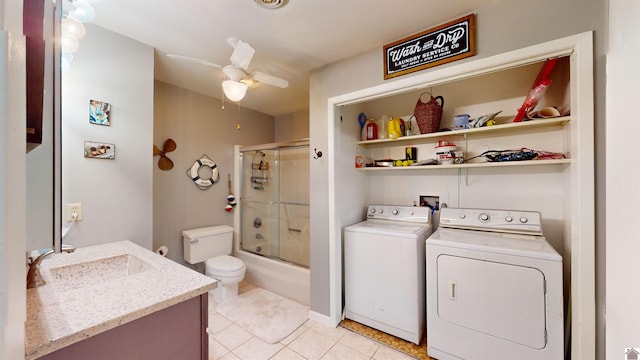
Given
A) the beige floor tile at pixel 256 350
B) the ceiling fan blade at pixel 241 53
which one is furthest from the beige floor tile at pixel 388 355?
the ceiling fan blade at pixel 241 53

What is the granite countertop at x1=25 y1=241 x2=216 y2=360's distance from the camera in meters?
0.76

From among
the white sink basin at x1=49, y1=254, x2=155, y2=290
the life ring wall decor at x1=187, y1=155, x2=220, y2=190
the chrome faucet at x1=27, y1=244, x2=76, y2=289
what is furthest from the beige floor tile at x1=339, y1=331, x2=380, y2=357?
the life ring wall decor at x1=187, y1=155, x2=220, y2=190

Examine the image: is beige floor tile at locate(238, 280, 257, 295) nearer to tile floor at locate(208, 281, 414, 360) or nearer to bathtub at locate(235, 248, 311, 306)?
bathtub at locate(235, 248, 311, 306)

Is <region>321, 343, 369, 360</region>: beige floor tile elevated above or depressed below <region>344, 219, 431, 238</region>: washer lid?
below

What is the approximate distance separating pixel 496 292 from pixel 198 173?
3.05 meters

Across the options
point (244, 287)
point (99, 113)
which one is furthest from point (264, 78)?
point (244, 287)

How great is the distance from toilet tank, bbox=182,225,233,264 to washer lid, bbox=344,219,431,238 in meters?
1.61

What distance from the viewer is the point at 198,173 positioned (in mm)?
2934

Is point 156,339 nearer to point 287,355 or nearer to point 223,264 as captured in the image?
point 287,355

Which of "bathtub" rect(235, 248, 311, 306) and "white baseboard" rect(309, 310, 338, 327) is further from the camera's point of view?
"bathtub" rect(235, 248, 311, 306)

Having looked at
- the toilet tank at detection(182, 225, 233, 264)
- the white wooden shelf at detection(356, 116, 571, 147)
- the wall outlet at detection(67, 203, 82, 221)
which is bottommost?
the toilet tank at detection(182, 225, 233, 264)

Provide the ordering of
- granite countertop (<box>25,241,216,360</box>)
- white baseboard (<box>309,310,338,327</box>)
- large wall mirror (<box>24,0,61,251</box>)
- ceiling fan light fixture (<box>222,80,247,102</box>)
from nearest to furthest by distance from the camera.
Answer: large wall mirror (<box>24,0,61,251</box>), granite countertop (<box>25,241,216,360</box>), ceiling fan light fixture (<box>222,80,247,102</box>), white baseboard (<box>309,310,338,327</box>)

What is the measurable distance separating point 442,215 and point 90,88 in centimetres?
289

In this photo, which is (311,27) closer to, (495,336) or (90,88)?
(90,88)
